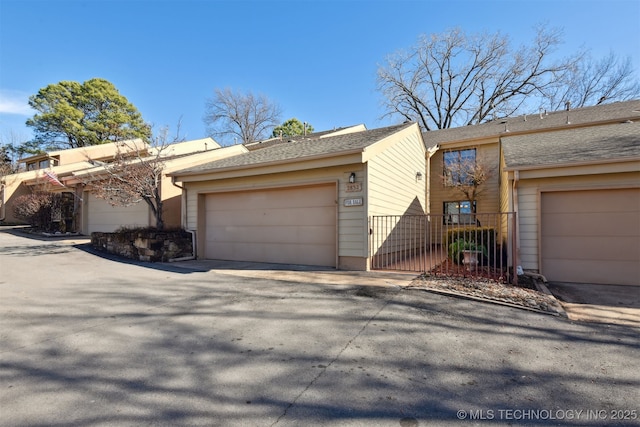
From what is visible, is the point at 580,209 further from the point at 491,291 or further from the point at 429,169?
the point at 429,169

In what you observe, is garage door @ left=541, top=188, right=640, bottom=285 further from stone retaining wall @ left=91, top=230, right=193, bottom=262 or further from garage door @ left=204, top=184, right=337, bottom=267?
stone retaining wall @ left=91, top=230, right=193, bottom=262

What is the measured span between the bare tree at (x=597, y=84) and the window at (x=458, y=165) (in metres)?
11.1

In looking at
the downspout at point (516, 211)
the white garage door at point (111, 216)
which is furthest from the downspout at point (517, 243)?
the white garage door at point (111, 216)

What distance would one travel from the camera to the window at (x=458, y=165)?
1385cm

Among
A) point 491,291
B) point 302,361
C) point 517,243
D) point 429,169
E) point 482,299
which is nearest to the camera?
point 302,361

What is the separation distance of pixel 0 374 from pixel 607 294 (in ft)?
27.1

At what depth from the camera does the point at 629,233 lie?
6145 millimetres

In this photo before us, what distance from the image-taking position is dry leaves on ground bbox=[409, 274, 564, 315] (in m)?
4.59

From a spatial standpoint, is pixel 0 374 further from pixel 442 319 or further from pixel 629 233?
pixel 629 233

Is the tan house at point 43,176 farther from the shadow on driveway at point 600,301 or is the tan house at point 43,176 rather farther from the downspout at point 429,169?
the shadow on driveway at point 600,301

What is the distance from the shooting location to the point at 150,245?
8.93m

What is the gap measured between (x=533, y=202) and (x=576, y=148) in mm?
2030

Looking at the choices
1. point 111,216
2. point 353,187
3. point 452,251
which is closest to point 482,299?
point 452,251

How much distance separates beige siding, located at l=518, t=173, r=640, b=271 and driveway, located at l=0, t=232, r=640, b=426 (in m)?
2.89
